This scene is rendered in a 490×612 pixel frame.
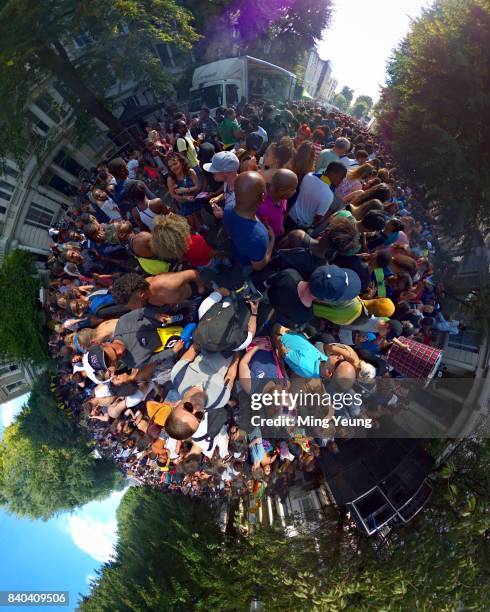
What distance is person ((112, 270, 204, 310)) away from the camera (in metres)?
4.17

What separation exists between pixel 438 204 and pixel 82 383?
11.3 meters

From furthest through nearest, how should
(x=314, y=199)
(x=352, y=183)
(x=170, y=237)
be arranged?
(x=352, y=183)
(x=314, y=199)
(x=170, y=237)

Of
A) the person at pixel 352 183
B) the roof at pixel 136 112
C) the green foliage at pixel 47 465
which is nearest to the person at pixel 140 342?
the person at pixel 352 183

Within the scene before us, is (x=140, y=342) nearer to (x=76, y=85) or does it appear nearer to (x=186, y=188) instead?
(x=186, y=188)

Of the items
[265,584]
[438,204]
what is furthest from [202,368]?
[438,204]

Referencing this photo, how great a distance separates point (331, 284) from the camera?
12.1 ft

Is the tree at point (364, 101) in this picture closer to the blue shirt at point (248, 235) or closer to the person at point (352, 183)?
the person at point (352, 183)

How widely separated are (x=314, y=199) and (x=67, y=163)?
467 inches

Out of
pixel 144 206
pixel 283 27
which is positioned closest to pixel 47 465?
pixel 144 206

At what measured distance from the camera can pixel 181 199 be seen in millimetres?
6180

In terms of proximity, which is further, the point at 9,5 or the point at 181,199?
the point at 9,5

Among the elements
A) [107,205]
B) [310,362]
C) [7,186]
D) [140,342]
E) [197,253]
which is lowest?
[310,362]

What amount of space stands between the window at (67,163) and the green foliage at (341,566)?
13430mm

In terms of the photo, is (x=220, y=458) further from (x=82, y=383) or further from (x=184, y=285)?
(x=184, y=285)
